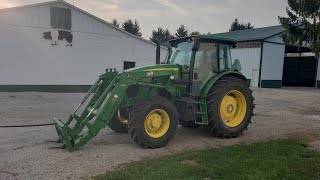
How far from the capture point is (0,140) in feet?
27.1

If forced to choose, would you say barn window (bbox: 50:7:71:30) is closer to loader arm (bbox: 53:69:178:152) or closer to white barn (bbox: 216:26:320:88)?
white barn (bbox: 216:26:320:88)

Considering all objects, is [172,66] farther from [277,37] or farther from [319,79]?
[319,79]

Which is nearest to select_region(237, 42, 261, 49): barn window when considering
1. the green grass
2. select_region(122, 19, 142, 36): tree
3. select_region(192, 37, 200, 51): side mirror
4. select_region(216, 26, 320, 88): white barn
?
select_region(216, 26, 320, 88): white barn

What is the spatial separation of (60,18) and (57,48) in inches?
74.6

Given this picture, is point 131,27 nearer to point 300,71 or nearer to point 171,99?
point 300,71

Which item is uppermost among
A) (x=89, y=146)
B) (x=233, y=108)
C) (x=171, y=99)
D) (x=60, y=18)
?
(x=60, y=18)

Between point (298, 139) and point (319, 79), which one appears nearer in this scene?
point (298, 139)

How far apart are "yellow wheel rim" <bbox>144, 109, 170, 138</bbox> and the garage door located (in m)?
29.1

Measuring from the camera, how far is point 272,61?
30.1m

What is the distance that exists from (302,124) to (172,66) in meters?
5.24

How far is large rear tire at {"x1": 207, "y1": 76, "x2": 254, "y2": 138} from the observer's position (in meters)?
8.52

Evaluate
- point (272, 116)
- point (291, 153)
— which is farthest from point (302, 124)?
point (291, 153)

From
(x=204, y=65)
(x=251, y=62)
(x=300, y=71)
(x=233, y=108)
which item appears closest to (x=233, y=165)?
(x=233, y=108)

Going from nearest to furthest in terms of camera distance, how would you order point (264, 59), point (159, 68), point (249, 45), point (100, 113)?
point (100, 113) → point (159, 68) → point (264, 59) → point (249, 45)
